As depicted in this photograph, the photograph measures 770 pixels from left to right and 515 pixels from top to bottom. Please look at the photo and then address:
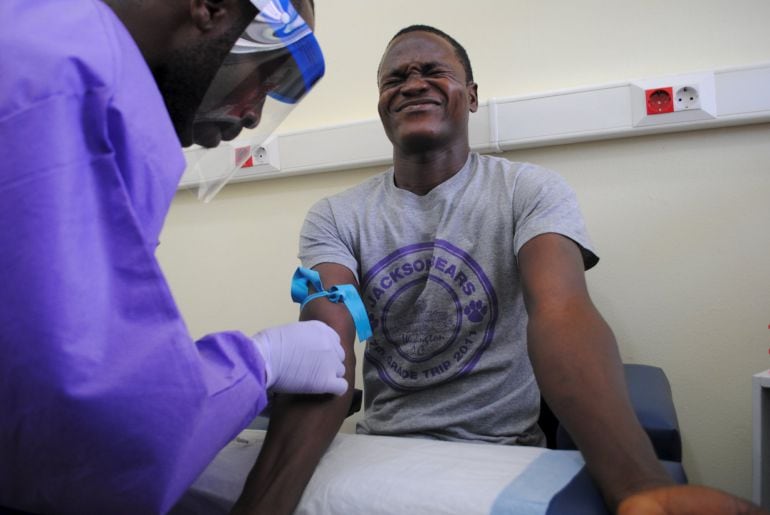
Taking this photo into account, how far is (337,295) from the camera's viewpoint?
1.13 metres

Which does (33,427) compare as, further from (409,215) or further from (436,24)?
(436,24)

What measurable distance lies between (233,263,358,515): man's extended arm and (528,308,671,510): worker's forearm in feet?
1.06

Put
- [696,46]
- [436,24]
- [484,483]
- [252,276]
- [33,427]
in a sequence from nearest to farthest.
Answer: [33,427] < [484,483] < [696,46] < [436,24] < [252,276]

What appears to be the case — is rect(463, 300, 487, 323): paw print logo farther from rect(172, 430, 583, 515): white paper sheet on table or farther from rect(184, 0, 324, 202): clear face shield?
rect(184, 0, 324, 202): clear face shield

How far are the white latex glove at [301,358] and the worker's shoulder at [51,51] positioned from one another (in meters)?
0.41

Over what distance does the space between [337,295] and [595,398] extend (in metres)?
0.45

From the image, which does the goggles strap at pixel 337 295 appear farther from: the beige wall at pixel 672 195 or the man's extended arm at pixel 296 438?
the beige wall at pixel 672 195

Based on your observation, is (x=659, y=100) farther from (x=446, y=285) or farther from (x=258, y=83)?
(x=258, y=83)

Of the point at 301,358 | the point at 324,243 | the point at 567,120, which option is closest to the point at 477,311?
the point at 324,243

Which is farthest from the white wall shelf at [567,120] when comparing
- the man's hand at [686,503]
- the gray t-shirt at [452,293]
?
the man's hand at [686,503]

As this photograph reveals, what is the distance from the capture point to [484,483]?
795 millimetres

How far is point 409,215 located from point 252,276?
0.72m

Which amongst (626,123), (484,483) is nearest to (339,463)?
(484,483)

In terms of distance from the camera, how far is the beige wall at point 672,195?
4.75 ft
